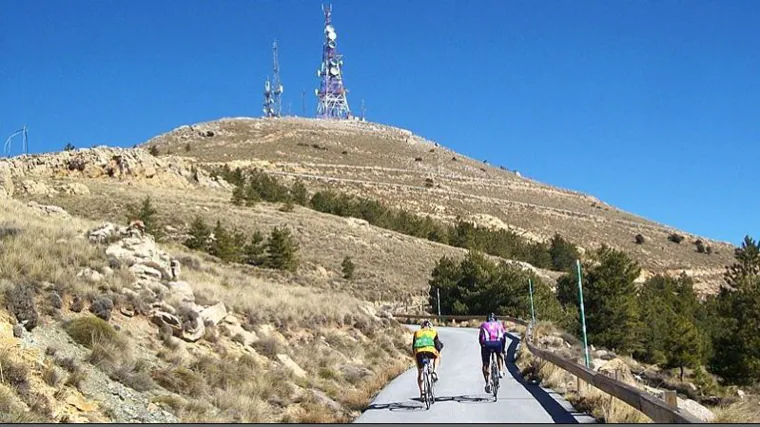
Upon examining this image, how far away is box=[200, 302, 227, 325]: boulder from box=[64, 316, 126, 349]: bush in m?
3.47

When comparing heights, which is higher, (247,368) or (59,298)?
(59,298)

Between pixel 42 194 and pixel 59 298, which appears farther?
pixel 42 194

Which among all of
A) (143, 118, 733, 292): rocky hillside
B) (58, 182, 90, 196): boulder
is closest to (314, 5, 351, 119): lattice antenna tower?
(143, 118, 733, 292): rocky hillside

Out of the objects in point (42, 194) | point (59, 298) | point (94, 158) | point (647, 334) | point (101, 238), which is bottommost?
point (647, 334)

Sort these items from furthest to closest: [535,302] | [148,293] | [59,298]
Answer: [535,302] < [148,293] < [59,298]

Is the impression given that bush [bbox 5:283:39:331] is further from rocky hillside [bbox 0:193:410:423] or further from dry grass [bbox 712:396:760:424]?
dry grass [bbox 712:396:760:424]

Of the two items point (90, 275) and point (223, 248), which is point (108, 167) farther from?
point (90, 275)

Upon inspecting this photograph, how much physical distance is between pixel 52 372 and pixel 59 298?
10.2 ft

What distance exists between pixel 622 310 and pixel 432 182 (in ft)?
269

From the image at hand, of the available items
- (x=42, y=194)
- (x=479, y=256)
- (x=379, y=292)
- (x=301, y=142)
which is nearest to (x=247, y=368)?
(x=479, y=256)

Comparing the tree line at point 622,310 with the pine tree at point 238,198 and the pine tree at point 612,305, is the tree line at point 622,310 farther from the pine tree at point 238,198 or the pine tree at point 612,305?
the pine tree at point 238,198

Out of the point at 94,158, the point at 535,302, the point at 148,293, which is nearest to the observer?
the point at 148,293

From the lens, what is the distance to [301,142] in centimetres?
13538

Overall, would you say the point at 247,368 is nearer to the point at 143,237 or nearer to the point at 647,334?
the point at 143,237
